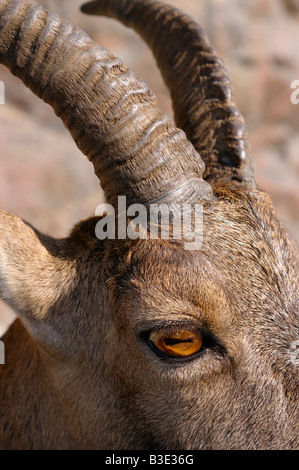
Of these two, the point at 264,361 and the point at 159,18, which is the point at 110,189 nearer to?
the point at 264,361

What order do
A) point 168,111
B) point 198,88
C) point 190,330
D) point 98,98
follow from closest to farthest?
point 190,330
point 98,98
point 198,88
point 168,111

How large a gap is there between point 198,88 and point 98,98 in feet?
4.32

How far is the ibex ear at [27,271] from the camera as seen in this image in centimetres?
352

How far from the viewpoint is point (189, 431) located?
3.47 meters

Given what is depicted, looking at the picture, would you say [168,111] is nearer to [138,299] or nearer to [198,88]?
[198,88]

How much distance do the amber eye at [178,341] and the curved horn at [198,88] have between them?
1.37 m

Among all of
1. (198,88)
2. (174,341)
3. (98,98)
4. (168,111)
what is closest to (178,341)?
(174,341)

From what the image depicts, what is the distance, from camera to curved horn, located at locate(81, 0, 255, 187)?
435cm

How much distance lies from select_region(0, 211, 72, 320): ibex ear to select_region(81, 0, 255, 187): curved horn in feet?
4.45

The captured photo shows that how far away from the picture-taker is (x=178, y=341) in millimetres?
3338

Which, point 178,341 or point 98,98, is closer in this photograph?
point 178,341

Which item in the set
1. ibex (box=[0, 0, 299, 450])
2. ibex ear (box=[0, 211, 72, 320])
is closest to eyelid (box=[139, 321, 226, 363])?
ibex (box=[0, 0, 299, 450])
